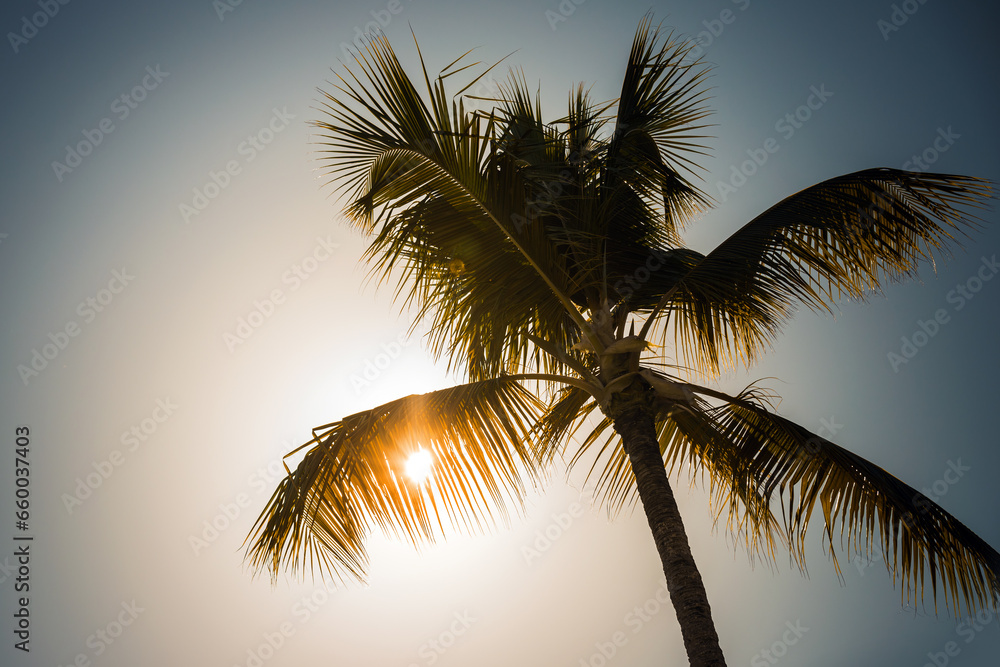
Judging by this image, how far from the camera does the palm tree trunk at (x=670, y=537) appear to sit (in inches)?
169

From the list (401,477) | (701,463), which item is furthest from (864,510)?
(401,477)

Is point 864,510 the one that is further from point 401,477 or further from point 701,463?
point 401,477

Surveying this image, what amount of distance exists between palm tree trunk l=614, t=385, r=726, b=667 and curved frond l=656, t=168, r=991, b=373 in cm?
116

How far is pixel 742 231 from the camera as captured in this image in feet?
19.0

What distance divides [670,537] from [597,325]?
1.89 metres

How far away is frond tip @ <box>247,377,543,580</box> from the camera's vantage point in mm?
5184

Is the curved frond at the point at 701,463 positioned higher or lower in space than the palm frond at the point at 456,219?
lower

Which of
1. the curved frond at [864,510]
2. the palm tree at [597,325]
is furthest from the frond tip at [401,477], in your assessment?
the curved frond at [864,510]

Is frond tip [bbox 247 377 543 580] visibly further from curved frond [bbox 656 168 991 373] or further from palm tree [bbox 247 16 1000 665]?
curved frond [bbox 656 168 991 373]

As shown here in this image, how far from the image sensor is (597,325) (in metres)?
5.61

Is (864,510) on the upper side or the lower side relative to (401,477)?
lower

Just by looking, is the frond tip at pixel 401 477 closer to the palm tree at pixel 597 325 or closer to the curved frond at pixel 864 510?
the palm tree at pixel 597 325

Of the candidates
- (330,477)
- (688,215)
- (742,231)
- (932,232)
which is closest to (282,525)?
(330,477)

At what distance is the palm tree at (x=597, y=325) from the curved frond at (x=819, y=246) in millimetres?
18
